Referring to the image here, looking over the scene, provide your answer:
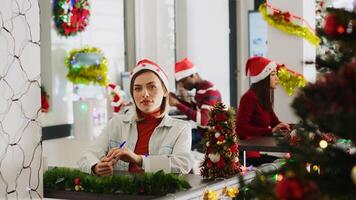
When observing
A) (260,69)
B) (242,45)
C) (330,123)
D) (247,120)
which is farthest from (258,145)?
(242,45)

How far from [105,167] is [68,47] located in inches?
199

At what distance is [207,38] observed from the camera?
11.5m

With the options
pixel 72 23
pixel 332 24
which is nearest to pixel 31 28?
pixel 332 24

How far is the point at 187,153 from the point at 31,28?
1.19 meters

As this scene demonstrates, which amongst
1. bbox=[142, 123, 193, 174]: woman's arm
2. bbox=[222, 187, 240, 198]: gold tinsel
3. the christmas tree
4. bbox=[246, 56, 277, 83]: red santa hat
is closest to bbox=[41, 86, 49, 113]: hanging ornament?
bbox=[246, 56, 277, 83]: red santa hat

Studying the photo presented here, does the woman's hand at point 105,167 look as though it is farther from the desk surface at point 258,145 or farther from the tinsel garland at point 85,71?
the tinsel garland at point 85,71

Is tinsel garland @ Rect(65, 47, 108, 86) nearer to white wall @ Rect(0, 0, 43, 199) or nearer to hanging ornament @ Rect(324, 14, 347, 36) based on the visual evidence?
white wall @ Rect(0, 0, 43, 199)

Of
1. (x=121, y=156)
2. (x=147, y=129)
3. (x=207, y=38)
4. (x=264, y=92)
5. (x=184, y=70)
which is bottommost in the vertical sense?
(x=121, y=156)

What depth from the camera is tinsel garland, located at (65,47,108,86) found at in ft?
27.5

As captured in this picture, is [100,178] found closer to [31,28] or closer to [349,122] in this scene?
[31,28]

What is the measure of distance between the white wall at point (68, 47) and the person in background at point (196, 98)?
1372 millimetres

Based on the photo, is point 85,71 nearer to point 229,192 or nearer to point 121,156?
point 121,156

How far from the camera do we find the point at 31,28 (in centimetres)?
321

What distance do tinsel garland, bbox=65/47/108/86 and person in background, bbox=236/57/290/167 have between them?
9.10 feet
